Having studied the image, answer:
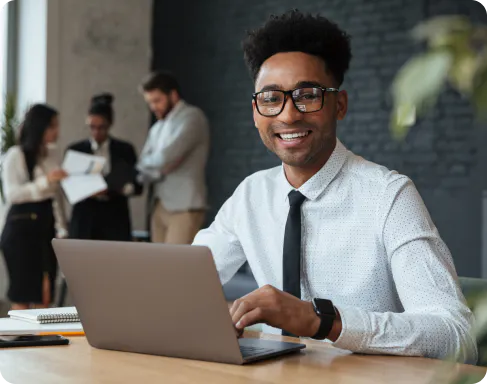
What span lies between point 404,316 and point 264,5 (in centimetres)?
545

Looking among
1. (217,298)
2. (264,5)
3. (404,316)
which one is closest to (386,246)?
(404,316)

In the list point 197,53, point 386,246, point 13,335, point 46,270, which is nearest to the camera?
point 13,335

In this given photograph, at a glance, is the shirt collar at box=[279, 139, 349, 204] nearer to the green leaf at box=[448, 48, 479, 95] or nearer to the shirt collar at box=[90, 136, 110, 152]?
the green leaf at box=[448, 48, 479, 95]

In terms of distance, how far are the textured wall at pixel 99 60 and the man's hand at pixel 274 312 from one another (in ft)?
17.6

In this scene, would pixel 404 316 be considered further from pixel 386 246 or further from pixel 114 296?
pixel 114 296

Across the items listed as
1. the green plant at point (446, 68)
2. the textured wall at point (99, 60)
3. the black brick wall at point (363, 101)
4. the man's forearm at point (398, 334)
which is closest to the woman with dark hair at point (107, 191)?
the textured wall at point (99, 60)

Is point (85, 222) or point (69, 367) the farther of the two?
point (85, 222)

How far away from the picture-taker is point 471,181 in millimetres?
5242

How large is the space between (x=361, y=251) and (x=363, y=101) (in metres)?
4.35

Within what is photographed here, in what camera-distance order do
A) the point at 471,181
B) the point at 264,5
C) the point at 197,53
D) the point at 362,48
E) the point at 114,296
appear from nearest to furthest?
1. the point at 114,296
2. the point at 471,181
3. the point at 362,48
4. the point at 264,5
5. the point at 197,53

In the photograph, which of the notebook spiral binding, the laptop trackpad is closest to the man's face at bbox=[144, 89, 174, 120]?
the notebook spiral binding

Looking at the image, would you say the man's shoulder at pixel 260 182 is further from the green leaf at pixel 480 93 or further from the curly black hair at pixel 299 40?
the green leaf at pixel 480 93

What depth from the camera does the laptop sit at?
1.10 metres

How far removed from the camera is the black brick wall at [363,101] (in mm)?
5270
